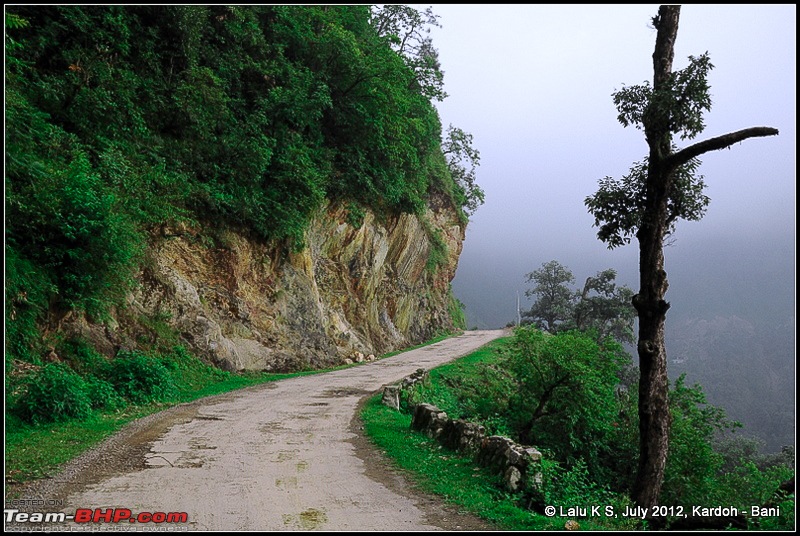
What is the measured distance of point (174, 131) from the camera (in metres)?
18.4

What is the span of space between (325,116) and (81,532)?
23452 millimetres

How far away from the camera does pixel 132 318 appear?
1466 cm

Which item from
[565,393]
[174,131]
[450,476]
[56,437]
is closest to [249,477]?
[450,476]

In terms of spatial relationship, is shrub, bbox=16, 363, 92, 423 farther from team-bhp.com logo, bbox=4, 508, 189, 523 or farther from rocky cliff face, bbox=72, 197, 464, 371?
team-bhp.com logo, bbox=4, 508, 189, 523

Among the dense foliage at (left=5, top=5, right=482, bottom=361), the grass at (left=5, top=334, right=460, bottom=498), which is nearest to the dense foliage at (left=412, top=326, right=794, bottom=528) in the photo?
the grass at (left=5, top=334, right=460, bottom=498)

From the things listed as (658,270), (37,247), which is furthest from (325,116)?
(658,270)

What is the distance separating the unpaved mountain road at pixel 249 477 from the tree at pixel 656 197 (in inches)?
205

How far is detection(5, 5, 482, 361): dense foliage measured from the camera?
36.6 ft

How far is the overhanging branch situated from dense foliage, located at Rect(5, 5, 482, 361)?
12.5 meters

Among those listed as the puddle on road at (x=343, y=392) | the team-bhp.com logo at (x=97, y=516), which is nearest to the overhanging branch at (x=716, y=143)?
the team-bhp.com logo at (x=97, y=516)

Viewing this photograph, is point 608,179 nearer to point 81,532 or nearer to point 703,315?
point 81,532

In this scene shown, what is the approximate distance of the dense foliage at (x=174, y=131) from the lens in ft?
36.6

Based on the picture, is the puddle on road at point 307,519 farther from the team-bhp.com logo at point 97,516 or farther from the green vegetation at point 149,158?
the green vegetation at point 149,158

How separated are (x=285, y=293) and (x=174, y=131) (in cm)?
819
